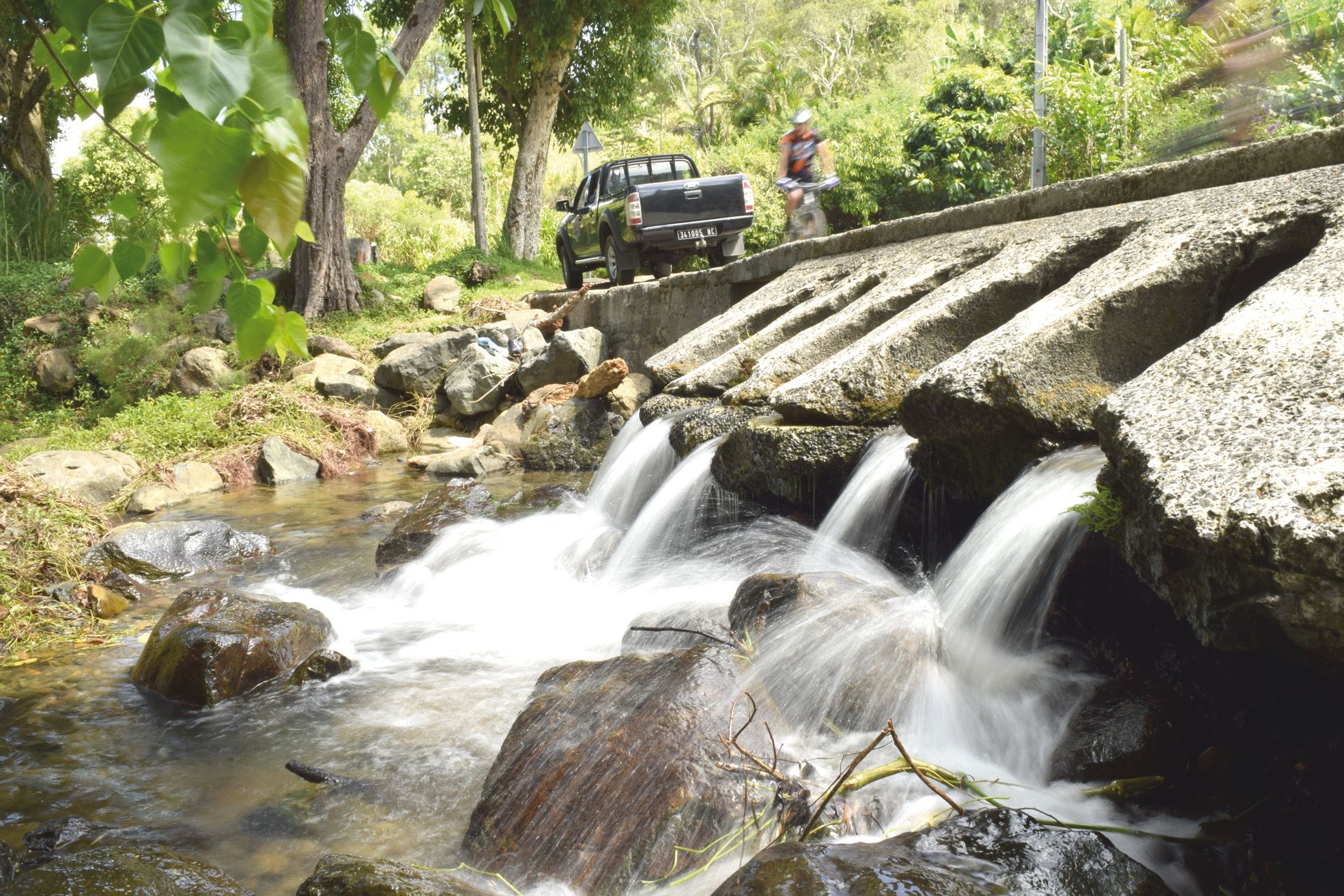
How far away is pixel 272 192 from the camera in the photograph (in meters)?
0.91

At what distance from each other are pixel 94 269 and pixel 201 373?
11815 mm

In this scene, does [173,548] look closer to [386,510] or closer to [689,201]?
[386,510]

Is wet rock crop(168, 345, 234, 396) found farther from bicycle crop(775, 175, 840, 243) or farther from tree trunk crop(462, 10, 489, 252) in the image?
tree trunk crop(462, 10, 489, 252)

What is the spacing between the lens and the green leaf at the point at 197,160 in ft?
2.63

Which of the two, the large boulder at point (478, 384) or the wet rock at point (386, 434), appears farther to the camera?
the large boulder at point (478, 384)

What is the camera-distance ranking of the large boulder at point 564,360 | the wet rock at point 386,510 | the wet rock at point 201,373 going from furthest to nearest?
the wet rock at point 201,373
the large boulder at point 564,360
the wet rock at point 386,510

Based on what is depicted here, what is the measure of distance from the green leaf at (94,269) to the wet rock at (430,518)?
16.7 feet

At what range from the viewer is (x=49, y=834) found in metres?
2.97

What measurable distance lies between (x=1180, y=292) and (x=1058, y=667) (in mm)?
1565

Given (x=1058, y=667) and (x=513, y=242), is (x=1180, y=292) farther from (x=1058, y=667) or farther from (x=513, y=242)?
(x=513, y=242)

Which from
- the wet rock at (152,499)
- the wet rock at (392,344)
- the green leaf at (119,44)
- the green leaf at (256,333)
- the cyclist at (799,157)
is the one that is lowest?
the wet rock at (152,499)

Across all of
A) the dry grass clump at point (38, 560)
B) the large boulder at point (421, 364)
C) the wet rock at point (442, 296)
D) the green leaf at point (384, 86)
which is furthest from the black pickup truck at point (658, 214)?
the green leaf at point (384, 86)

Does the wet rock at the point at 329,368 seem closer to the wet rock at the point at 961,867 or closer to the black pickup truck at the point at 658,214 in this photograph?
the black pickup truck at the point at 658,214

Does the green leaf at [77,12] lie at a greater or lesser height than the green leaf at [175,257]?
greater
